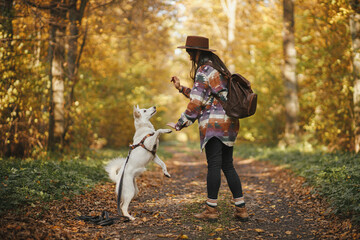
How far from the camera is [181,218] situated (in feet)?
14.2

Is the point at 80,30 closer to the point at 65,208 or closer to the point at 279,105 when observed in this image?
the point at 65,208

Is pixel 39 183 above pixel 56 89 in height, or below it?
below

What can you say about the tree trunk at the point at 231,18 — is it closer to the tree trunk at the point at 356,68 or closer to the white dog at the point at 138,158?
the tree trunk at the point at 356,68

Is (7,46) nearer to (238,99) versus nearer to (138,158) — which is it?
(138,158)

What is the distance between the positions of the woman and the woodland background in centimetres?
439

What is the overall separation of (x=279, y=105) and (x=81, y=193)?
10.3m

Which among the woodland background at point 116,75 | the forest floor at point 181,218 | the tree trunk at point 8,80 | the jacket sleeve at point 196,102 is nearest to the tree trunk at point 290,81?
the woodland background at point 116,75

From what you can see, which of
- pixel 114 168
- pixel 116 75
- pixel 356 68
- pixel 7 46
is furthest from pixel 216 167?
pixel 116 75

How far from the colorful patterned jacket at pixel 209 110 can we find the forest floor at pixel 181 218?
1084mm

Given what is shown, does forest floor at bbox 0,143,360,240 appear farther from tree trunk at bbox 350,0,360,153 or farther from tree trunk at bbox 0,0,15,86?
tree trunk at bbox 0,0,15,86

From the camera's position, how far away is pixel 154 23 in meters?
14.2

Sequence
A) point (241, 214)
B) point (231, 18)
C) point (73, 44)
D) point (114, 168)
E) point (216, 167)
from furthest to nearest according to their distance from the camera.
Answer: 1. point (231, 18)
2. point (73, 44)
3. point (114, 168)
4. point (241, 214)
5. point (216, 167)

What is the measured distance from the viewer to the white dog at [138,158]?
4230 mm

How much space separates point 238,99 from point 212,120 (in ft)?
1.37
